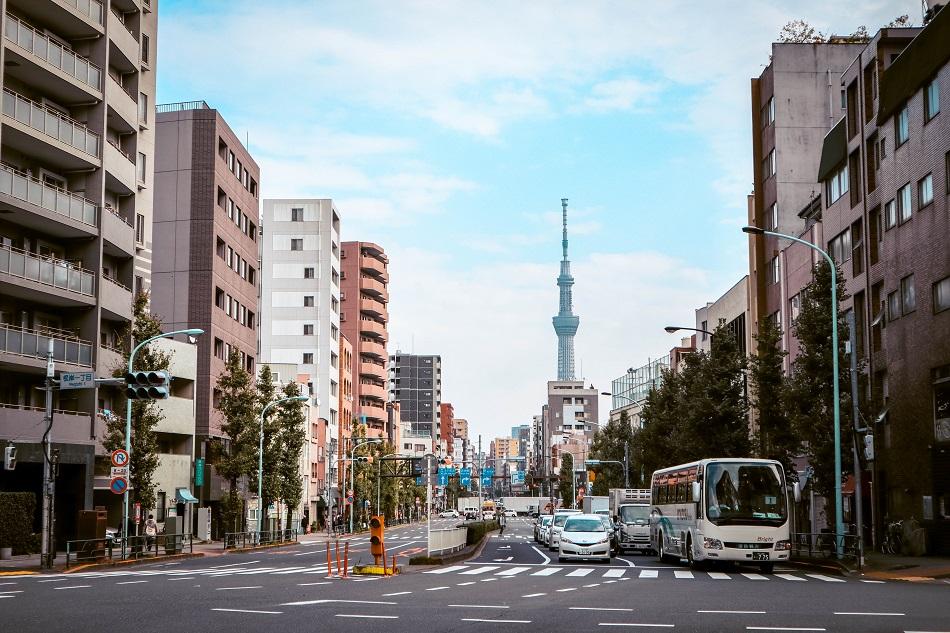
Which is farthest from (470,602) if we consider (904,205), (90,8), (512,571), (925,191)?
(90,8)

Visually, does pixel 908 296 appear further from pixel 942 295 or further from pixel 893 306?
pixel 942 295

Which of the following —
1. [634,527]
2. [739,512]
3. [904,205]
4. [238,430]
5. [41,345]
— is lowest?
[634,527]

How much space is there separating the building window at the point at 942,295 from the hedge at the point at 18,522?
34690 millimetres

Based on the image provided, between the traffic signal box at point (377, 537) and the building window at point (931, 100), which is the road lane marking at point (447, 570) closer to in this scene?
the traffic signal box at point (377, 537)

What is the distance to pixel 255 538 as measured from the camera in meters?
57.9

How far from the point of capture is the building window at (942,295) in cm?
3841

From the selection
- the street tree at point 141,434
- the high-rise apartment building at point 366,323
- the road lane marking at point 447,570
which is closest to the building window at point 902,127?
the road lane marking at point 447,570

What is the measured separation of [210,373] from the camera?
7056cm

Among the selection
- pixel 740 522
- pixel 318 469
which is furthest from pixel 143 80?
pixel 318 469

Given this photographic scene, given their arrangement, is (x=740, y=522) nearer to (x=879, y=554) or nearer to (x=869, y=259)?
(x=879, y=554)

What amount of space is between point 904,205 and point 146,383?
95.3 ft

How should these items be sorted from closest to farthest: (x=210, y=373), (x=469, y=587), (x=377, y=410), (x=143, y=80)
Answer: (x=469, y=587) < (x=143, y=80) < (x=210, y=373) < (x=377, y=410)

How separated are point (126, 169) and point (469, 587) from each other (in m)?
35.2

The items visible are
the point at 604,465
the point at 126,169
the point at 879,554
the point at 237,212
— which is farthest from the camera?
the point at 604,465
